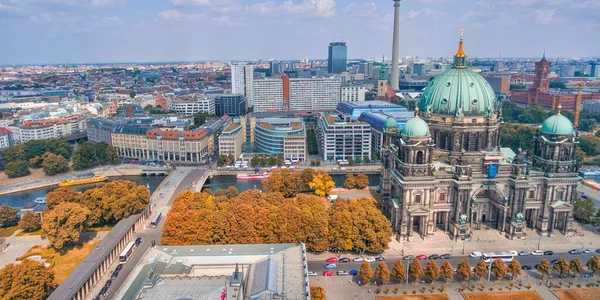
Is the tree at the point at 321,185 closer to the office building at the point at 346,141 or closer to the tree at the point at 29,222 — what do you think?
the office building at the point at 346,141

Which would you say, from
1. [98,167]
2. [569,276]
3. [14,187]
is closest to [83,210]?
[14,187]

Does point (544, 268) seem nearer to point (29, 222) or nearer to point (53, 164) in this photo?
point (29, 222)

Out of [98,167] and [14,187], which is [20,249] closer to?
[14,187]

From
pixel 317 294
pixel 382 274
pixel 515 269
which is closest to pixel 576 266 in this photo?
pixel 515 269

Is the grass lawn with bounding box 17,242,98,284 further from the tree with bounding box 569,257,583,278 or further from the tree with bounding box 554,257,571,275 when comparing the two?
the tree with bounding box 569,257,583,278

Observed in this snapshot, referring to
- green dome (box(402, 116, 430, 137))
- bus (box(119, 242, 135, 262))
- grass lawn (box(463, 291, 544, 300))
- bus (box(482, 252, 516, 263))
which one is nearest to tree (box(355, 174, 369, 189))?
green dome (box(402, 116, 430, 137))
